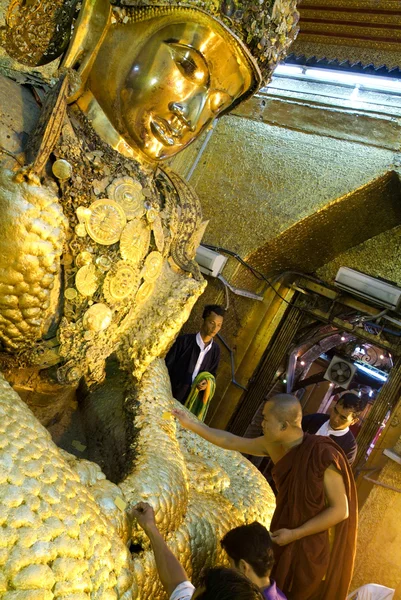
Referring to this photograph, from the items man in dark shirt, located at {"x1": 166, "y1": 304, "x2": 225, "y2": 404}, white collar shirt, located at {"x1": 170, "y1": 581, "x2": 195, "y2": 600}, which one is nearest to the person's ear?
white collar shirt, located at {"x1": 170, "y1": 581, "x2": 195, "y2": 600}

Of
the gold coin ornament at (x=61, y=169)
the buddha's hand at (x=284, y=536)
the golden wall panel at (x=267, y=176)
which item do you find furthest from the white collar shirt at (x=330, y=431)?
the gold coin ornament at (x=61, y=169)

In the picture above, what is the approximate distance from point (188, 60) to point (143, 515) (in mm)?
1197

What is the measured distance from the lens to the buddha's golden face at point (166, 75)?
56.1 inches

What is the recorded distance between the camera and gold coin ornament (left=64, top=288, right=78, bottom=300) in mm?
1382

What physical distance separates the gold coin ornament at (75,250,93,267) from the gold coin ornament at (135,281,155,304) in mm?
225

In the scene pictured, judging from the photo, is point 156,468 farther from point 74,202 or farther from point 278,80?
point 278,80

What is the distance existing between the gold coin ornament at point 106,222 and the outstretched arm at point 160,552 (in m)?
0.69

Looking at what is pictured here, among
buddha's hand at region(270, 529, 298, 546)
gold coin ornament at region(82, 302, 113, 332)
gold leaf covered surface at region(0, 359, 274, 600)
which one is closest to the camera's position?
gold leaf covered surface at region(0, 359, 274, 600)

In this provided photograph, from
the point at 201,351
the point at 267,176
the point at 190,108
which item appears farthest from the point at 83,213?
the point at 267,176

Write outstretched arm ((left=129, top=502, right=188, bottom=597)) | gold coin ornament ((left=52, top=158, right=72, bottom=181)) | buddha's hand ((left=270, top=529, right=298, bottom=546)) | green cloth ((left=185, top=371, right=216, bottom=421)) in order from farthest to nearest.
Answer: green cloth ((left=185, top=371, right=216, bottom=421)), buddha's hand ((left=270, top=529, right=298, bottom=546)), gold coin ornament ((left=52, top=158, right=72, bottom=181)), outstretched arm ((left=129, top=502, right=188, bottom=597))

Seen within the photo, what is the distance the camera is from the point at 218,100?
5.16ft

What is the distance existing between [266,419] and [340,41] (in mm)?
3204

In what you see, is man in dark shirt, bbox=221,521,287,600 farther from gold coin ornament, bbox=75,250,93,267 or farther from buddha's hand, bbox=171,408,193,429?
gold coin ornament, bbox=75,250,93,267

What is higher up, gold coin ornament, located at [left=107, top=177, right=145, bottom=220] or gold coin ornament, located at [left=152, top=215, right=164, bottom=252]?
gold coin ornament, located at [left=107, top=177, right=145, bottom=220]
